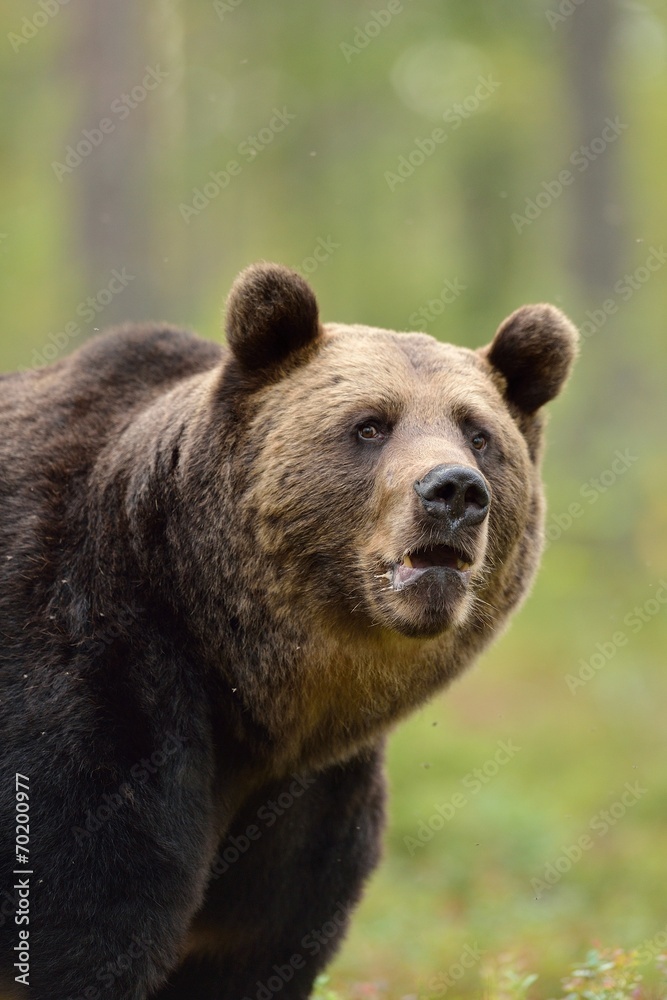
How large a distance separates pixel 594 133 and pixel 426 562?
15.0 metres

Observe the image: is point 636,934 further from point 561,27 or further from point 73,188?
point 561,27

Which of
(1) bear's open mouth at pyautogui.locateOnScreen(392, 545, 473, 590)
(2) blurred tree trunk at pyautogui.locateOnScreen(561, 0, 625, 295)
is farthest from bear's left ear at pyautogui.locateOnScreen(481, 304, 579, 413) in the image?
(2) blurred tree trunk at pyautogui.locateOnScreen(561, 0, 625, 295)

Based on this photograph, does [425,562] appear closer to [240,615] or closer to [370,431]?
[370,431]

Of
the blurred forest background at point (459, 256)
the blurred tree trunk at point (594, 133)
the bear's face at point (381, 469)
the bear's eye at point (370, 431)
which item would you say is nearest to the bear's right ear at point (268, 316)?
the bear's face at point (381, 469)

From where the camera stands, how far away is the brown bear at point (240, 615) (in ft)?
14.4

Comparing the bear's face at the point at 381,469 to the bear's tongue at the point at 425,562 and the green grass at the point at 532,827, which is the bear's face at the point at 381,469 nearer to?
the bear's tongue at the point at 425,562

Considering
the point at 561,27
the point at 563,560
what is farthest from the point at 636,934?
the point at 561,27

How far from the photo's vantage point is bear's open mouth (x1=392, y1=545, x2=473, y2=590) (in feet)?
14.6

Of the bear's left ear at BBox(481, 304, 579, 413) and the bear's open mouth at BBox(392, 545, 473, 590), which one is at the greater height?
the bear's left ear at BBox(481, 304, 579, 413)

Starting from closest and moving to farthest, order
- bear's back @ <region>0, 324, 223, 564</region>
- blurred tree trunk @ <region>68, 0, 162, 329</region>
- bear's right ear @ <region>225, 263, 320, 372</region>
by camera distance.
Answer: bear's right ear @ <region>225, 263, 320, 372</region> < bear's back @ <region>0, 324, 223, 564</region> < blurred tree trunk @ <region>68, 0, 162, 329</region>

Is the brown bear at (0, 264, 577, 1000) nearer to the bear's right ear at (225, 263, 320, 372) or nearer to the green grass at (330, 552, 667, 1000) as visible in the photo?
the bear's right ear at (225, 263, 320, 372)

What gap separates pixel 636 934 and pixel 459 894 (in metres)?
1.49

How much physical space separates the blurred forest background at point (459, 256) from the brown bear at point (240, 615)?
5.57 feet

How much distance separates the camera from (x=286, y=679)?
485 centimetres
